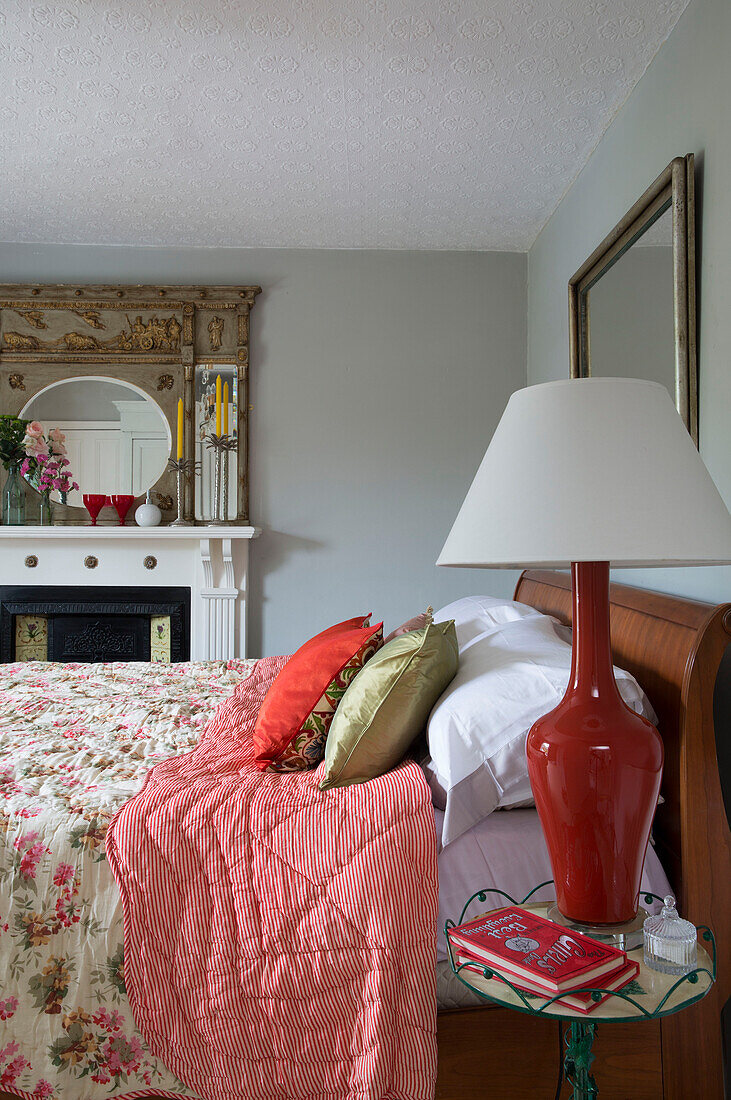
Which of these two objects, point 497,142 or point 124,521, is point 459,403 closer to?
point 497,142

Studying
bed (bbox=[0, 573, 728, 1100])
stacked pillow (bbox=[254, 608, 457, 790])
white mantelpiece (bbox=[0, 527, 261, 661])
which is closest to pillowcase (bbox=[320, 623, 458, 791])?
stacked pillow (bbox=[254, 608, 457, 790])

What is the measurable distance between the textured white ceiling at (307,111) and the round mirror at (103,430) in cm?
75

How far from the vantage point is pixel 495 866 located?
139 centimetres

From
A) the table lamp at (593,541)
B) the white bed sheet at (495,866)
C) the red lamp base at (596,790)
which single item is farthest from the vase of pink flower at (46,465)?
the red lamp base at (596,790)

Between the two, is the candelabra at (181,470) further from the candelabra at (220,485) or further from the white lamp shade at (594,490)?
the white lamp shade at (594,490)

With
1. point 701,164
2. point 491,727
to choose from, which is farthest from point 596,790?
point 701,164

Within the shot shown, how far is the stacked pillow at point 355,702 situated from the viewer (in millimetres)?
1560

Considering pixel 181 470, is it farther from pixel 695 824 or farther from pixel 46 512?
pixel 695 824

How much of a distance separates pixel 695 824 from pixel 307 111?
247cm

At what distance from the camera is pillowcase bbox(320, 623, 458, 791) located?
155cm

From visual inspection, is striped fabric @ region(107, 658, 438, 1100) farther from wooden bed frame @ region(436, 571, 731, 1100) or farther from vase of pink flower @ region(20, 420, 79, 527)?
vase of pink flower @ region(20, 420, 79, 527)

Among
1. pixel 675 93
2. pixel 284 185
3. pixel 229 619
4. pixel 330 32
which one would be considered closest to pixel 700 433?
pixel 675 93

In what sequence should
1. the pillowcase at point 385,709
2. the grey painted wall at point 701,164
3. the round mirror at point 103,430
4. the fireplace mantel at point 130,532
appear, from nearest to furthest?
the pillowcase at point 385,709
the grey painted wall at point 701,164
the fireplace mantel at point 130,532
the round mirror at point 103,430

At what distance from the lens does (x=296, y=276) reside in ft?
13.4
